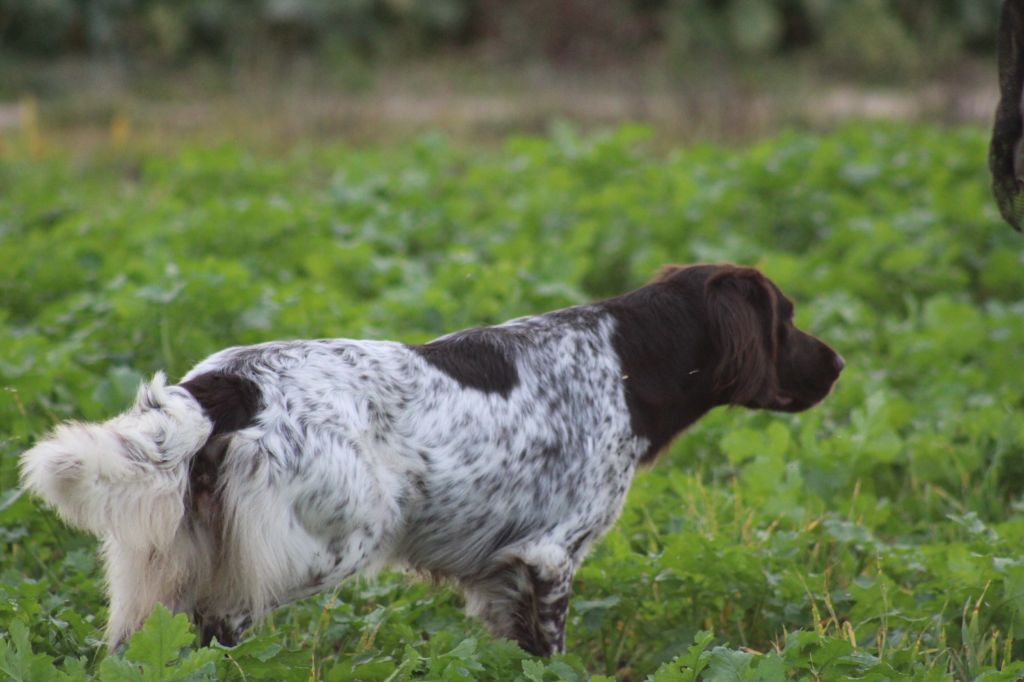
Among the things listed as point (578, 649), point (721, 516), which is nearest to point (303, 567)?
point (578, 649)

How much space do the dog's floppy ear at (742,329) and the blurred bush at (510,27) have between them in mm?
12229

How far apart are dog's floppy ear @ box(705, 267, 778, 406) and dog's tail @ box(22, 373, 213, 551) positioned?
1604 mm

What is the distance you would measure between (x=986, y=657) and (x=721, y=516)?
1015 mm

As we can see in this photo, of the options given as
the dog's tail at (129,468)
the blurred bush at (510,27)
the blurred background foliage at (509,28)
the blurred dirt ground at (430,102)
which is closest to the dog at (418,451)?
the dog's tail at (129,468)

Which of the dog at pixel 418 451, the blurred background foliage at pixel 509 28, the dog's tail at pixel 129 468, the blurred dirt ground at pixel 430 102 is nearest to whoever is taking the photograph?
the dog's tail at pixel 129 468

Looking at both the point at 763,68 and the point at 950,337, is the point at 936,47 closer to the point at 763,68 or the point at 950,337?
the point at 763,68

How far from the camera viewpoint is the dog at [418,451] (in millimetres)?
2883

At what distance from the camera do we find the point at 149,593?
118 inches

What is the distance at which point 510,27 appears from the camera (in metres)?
17.6

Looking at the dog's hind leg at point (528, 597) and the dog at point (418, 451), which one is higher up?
the dog at point (418, 451)

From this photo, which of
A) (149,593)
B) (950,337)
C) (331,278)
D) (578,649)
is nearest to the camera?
(149,593)

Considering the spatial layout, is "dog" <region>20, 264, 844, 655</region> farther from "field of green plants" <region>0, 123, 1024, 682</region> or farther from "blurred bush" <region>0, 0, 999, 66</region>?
"blurred bush" <region>0, 0, 999, 66</region>

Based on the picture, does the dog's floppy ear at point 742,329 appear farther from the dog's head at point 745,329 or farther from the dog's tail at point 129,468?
the dog's tail at point 129,468

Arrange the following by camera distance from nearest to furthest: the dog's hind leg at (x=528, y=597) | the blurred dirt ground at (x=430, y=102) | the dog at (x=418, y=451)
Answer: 1. the dog at (x=418, y=451)
2. the dog's hind leg at (x=528, y=597)
3. the blurred dirt ground at (x=430, y=102)
